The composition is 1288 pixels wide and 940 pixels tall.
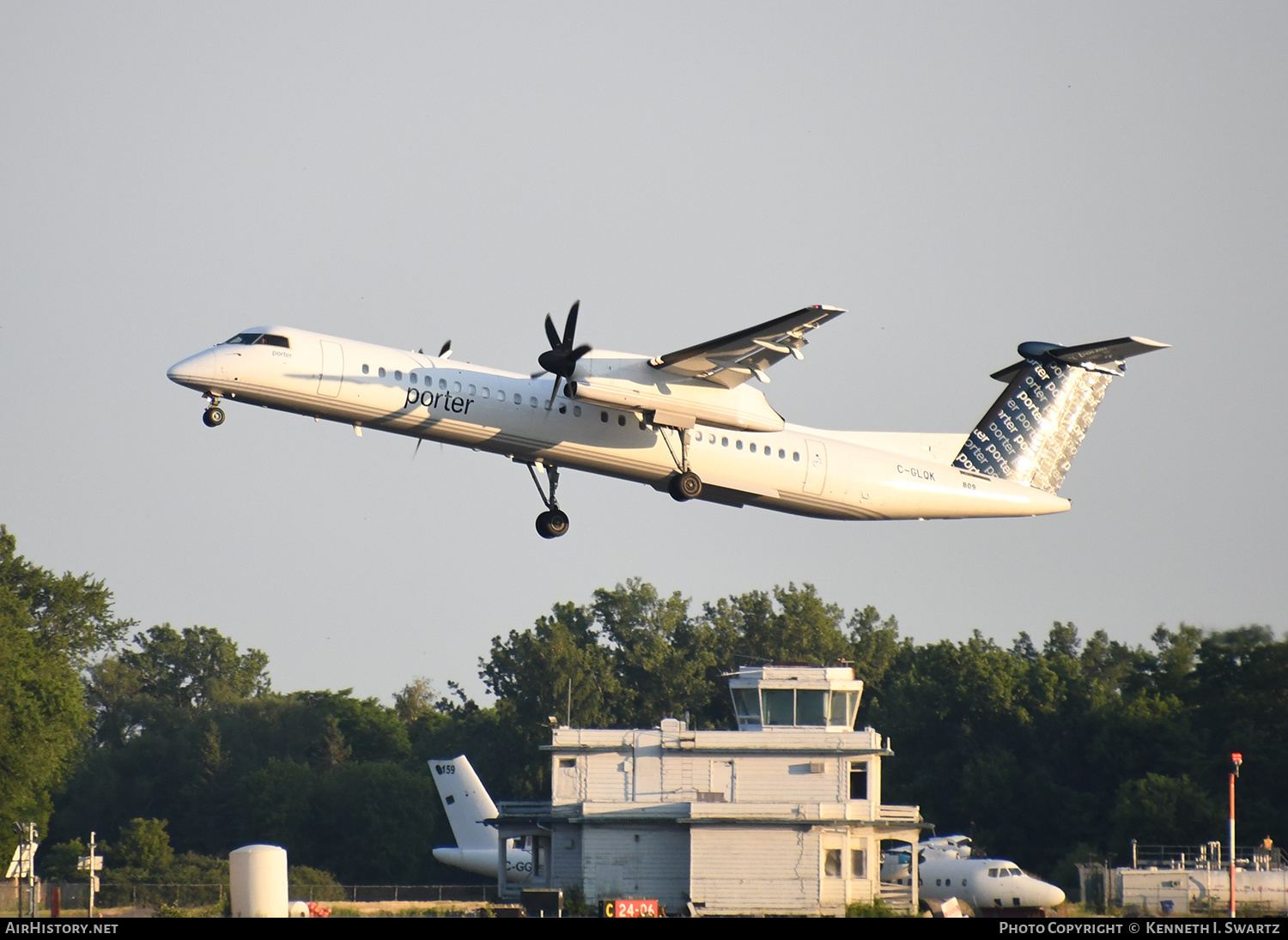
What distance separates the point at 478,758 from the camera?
71.8 m

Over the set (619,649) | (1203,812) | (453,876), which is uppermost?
(619,649)

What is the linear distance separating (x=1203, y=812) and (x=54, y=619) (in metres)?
47.7

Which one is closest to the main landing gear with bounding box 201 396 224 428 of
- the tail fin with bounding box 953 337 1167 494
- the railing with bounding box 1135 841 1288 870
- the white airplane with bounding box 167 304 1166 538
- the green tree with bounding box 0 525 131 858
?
the white airplane with bounding box 167 304 1166 538

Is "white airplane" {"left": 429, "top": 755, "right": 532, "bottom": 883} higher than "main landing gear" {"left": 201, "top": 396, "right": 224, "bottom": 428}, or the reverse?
"main landing gear" {"left": 201, "top": 396, "right": 224, "bottom": 428}

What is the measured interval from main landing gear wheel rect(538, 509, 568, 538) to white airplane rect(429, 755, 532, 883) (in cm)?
1781

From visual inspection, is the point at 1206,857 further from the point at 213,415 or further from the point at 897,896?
the point at 213,415

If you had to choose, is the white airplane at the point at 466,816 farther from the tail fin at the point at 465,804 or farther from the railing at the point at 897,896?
the railing at the point at 897,896

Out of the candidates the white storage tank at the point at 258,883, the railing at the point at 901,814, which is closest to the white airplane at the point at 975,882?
the railing at the point at 901,814

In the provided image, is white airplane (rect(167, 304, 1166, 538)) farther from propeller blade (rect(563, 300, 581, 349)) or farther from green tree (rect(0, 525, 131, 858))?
green tree (rect(0, 525, 131, 858))

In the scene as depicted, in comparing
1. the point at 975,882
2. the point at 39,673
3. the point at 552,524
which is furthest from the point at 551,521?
the point at 39,673

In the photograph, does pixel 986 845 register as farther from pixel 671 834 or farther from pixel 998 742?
pixel 671 834

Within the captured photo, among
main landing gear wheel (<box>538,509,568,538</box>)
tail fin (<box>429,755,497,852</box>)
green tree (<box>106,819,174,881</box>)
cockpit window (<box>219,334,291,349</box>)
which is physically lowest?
green tree (<box>106,819,174,881</box>)

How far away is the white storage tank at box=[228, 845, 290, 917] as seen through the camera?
78.8 ft
